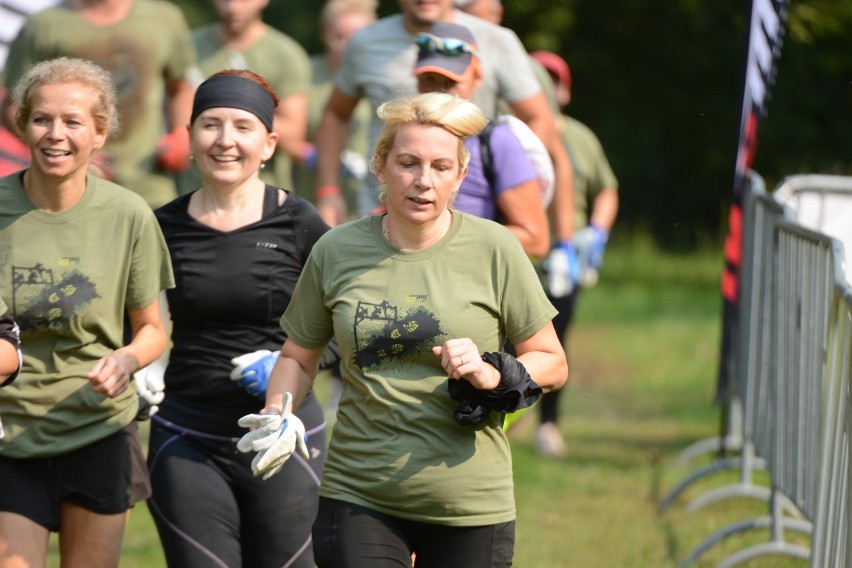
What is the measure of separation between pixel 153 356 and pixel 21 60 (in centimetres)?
343

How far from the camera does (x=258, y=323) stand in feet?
16.6

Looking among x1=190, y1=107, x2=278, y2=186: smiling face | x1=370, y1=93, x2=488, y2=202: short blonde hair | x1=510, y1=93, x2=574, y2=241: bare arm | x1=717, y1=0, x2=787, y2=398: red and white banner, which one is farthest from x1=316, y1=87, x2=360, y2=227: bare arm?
x1=370, y1=93, x2=488, y2=202: short blonde hair

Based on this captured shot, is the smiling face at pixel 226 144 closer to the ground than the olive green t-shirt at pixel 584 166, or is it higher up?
higher up

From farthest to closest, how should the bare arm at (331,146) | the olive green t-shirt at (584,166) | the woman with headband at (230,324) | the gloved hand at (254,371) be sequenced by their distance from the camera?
the olive green t-shirt at (584,166)
the bare arm at (331,146)
the woman with headband at (230,324)
the gloved hand at (254,371)

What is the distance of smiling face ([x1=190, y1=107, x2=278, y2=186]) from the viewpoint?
4977mm

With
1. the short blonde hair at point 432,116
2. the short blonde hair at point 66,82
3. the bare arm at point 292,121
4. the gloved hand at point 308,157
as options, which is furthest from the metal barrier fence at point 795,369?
the gloved hand at point 308,157

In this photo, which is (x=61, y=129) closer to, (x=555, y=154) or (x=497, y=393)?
(x=497, y=393)

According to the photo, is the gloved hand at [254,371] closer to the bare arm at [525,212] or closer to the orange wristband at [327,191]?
the bare arm at [525,212]

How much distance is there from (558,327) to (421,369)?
5.47 m

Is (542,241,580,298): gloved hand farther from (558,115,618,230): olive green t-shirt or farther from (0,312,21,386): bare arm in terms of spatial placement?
(0,312,21,386): bare arm

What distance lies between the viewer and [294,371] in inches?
176

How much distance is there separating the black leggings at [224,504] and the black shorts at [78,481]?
0.11m

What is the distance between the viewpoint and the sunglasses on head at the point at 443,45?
5.75m

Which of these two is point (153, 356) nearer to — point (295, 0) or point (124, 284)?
point (124, 284)
